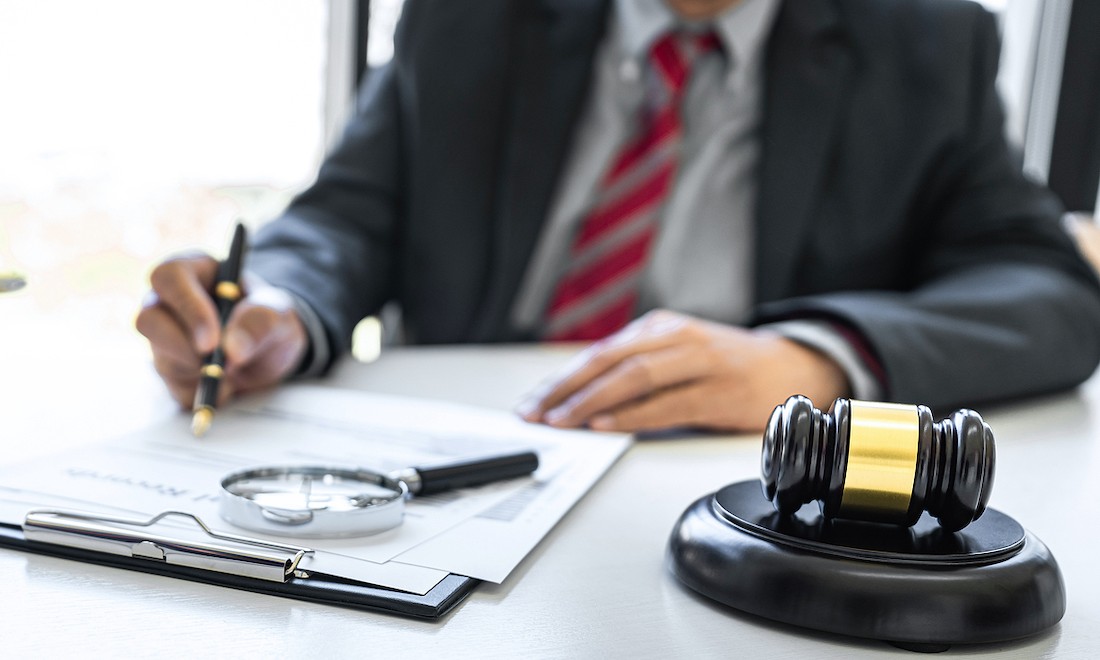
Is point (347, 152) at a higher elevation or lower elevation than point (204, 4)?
lower

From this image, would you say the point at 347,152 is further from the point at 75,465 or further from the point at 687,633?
the point at 687,633

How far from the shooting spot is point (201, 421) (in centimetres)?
74

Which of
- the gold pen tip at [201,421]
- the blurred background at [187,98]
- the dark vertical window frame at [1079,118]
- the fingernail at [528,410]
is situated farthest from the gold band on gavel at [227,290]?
the dark vertical window frame at [1079,118]

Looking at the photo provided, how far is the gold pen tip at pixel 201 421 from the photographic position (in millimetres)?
733

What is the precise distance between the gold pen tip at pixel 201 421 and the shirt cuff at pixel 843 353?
53 centimetres

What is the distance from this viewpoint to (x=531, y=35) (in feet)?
4.56

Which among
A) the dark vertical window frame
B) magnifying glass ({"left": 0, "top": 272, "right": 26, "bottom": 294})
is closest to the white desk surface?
magnifying glass ({"left": 0, "top": 272, "right": 26, "bottom": 294})

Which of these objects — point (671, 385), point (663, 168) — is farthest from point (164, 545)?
point (663, 168)

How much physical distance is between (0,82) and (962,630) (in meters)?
2.02

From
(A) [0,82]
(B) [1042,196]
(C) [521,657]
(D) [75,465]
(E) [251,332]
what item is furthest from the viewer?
(A) [0,82]

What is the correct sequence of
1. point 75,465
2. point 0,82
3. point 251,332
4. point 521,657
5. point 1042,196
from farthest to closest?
point 0,82
point 1042,196
point 251,332
point 75,465
point 521,657

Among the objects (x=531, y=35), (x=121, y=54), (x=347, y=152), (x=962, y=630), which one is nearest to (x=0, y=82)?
(x=121, y=54)

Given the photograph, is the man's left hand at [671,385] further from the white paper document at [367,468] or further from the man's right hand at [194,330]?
the man's right hand at [194,330]

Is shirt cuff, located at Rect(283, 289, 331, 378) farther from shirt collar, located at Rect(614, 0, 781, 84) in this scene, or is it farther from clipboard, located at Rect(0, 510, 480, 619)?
shirt collar, located at Rect(614, 0, 781, 84)
